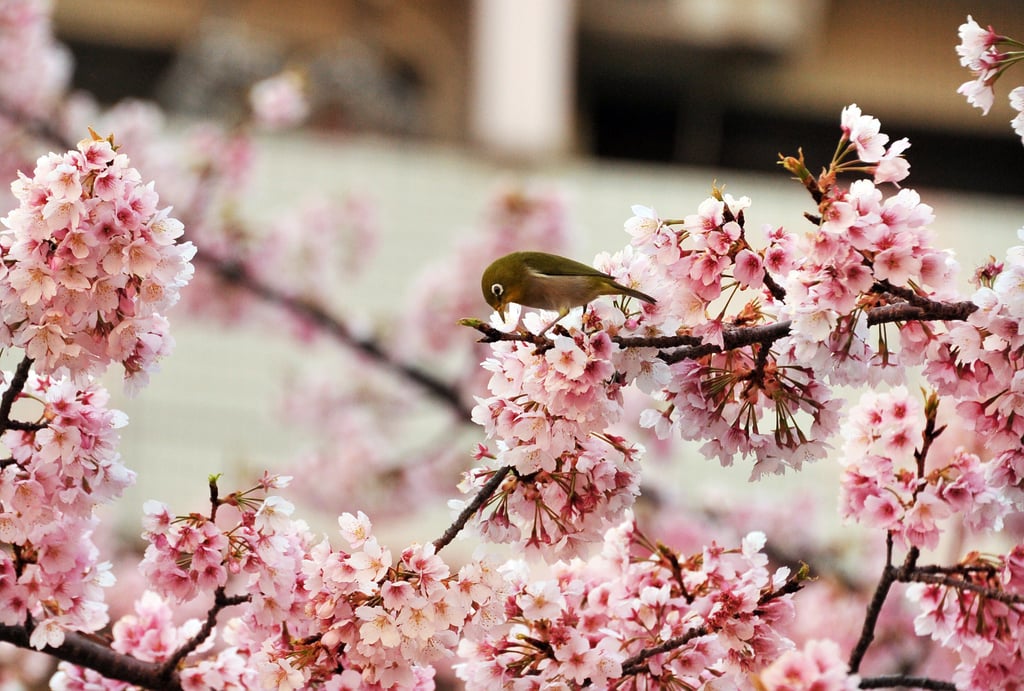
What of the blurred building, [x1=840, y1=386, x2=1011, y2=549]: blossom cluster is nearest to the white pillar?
the blurred building

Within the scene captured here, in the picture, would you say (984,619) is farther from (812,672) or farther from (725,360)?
(725,360)

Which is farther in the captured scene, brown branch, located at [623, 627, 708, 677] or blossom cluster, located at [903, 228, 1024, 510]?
brown branch, located at [623, 627, 708, 677]

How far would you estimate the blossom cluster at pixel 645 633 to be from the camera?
4.85 ft

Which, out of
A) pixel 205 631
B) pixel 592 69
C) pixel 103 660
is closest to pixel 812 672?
pixel 205 631

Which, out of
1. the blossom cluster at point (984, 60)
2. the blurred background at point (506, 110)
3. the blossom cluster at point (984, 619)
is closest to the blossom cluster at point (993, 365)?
the blossom cluster at point (984, 619)

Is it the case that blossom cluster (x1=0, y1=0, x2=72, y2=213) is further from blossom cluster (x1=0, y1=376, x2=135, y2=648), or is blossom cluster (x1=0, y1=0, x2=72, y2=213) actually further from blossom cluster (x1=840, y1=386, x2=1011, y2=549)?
blossom cluster (x1=840, y1=386, x2=1011, y2=549)

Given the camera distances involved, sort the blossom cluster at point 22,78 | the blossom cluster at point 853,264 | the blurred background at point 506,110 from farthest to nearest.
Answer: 1. the blurred background at point 506,110
2. the blossom cluster at point 22,78
3. the blossom cluster at point 853,264

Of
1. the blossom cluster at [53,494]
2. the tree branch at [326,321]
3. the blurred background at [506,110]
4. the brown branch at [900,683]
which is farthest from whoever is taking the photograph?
the blurred background at [506,110]

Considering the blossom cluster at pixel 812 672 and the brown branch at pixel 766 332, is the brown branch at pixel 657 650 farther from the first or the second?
the brown branch at pixel 766 332

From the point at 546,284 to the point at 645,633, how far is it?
0.48 metres

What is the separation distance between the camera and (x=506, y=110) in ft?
23.9

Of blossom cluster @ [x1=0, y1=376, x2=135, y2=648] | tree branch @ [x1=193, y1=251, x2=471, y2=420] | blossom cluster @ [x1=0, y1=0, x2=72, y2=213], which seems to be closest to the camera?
blossom cluster @ [x1=0, y1=376, x2=135, y2=648]

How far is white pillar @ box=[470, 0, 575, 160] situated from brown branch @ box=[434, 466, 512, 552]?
5953mm

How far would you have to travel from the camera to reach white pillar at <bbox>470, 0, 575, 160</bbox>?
729 cm
